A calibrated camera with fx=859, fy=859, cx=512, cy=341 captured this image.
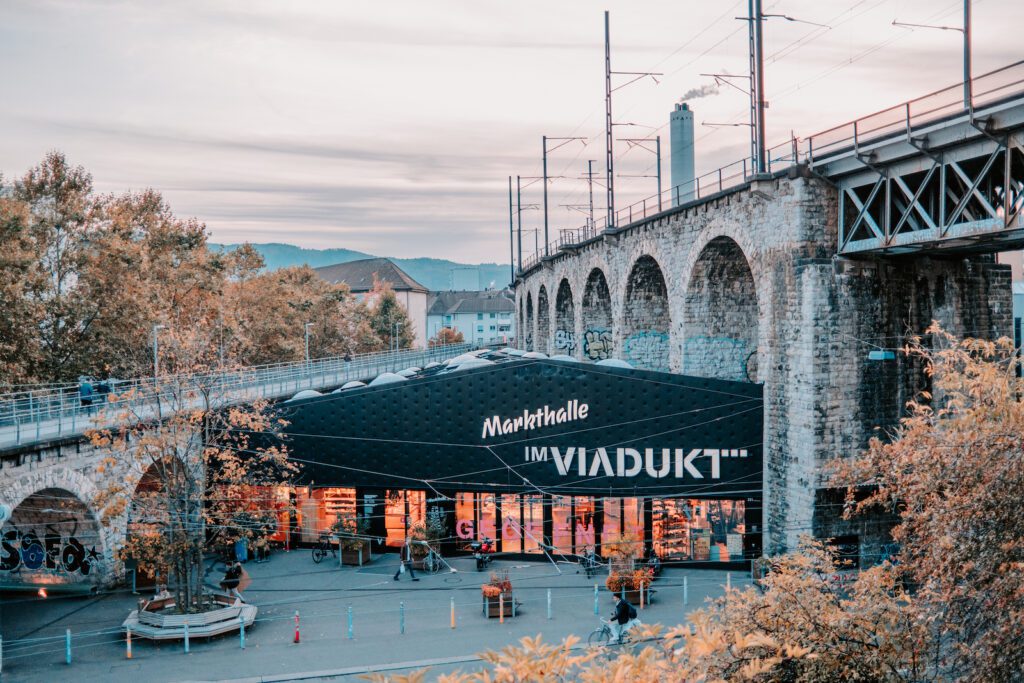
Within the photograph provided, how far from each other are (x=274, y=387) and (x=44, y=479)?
14.1m

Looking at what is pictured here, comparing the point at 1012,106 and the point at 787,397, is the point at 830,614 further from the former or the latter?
the point at 787,397

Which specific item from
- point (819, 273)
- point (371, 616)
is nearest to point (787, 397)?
point (819, 273)

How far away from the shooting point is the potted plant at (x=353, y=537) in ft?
87.9

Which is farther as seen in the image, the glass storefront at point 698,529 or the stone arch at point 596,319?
the stone arch at point 596,319

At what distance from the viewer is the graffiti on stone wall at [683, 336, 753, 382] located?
27.8 meters

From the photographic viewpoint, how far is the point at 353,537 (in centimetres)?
2686

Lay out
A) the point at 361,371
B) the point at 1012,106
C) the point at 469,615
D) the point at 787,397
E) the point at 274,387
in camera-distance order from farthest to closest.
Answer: the point at 361,371
the point at 274,387
the point at 787,397
the point at 469,615
the point at 1012,106

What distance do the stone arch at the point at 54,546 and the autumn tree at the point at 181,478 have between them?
0.98 metres

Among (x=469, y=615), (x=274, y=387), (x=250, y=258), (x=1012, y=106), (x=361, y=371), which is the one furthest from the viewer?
(x=250, y=258)

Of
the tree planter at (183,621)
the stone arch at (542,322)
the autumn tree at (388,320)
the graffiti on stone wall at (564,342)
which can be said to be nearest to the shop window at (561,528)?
the tree planter at (183,621)

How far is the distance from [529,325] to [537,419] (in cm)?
4280

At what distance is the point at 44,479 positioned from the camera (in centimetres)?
2156

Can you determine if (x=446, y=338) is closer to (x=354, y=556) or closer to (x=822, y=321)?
(x=354, y=556)

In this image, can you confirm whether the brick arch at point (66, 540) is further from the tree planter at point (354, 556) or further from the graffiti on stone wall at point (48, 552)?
the tree planter at point (354, 556)
